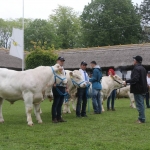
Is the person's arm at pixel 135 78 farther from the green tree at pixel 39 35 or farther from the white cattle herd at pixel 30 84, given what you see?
the green tree at pixel 39 35

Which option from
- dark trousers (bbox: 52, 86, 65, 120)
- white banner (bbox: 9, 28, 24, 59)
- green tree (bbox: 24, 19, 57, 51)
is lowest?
dark trousers (bbox: 52, 86, 65, 120)

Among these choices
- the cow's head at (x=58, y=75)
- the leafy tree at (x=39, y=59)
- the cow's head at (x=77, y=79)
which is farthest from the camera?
the leafy tree at (x=39, y=59)

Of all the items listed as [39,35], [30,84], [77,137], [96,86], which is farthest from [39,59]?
[39,35]

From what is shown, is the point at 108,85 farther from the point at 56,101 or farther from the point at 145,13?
the point at 145,13

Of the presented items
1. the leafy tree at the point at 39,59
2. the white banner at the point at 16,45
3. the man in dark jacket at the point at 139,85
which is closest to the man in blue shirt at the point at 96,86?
the man in dark jacket at the point at 139,85

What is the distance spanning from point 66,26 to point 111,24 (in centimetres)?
1637

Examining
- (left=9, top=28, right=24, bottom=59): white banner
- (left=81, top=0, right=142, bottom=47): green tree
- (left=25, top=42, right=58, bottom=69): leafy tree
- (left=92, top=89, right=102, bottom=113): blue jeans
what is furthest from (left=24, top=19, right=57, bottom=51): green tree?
(left=92, top=89, right=102, bottom=113): blue jeans

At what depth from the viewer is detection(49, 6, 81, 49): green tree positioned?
60.3 meters

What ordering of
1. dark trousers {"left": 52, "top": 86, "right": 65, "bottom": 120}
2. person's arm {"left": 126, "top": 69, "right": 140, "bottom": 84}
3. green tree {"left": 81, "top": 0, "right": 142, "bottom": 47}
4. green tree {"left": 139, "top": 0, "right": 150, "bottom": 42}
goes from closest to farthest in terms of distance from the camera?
1. person's arm {"left": 126, "top": 69, "right": 140, "bottom": 84}
2. dark trousers {"left": 52, "top": 86, "right": 65, "bottom": 120}
3. green tree {"left": 81, "top": 0, "right": 142, "bottom": 47}
4. green tree {"left": 139, "top": 0, "right": 150, "bottom": 42}

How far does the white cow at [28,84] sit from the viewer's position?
890 cm

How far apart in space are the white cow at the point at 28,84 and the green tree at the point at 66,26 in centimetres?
4861

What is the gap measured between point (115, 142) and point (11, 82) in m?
4.00

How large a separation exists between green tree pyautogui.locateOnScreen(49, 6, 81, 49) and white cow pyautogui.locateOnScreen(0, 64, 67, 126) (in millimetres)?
48606

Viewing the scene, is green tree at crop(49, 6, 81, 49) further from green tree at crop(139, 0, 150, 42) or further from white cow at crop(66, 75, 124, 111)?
white cow at crop(66, 75, 124, 111)
